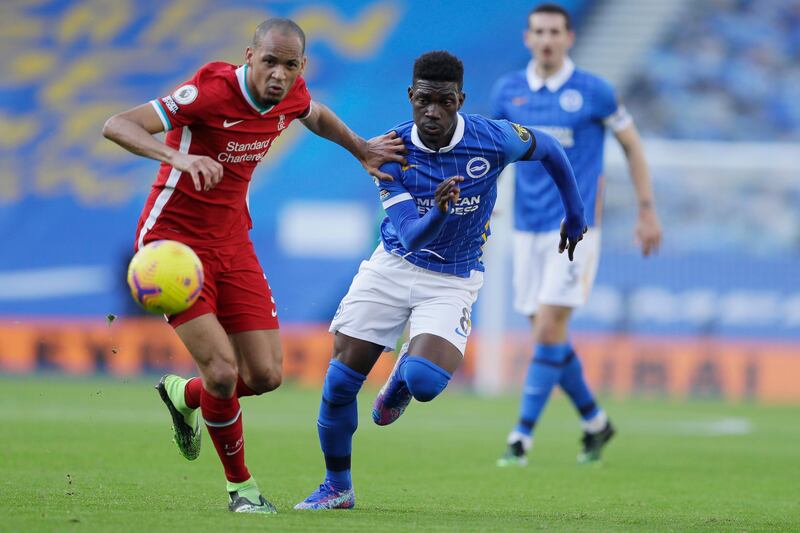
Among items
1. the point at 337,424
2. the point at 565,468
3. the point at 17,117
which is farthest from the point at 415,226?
the point at 17,117

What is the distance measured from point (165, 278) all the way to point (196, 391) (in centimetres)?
118

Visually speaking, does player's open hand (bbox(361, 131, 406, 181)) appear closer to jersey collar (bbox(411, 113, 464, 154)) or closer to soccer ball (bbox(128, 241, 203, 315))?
jersey collar (bbox(411, 113, 464, 154))

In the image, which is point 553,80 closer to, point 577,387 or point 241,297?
point 577,387

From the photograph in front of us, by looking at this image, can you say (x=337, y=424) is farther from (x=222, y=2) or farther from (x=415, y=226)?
(x=222, y=2)

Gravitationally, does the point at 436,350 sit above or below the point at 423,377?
above

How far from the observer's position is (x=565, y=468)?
880cm

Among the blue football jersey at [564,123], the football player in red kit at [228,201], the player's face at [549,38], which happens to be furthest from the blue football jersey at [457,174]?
the player's face at [549,38]

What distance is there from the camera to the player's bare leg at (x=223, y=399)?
5.88m

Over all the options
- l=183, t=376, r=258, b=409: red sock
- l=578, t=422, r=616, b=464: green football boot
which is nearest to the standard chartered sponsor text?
l=183, t=376, r=258, b=409: red sock

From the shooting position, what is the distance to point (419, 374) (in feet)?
20.4

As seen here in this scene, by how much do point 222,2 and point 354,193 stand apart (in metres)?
4.90

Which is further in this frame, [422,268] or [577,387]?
[577,387]

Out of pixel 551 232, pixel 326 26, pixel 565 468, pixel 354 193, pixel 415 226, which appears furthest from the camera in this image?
Result: pixel 326 26

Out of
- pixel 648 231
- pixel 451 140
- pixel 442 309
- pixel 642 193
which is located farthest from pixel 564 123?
pixel 442 309
